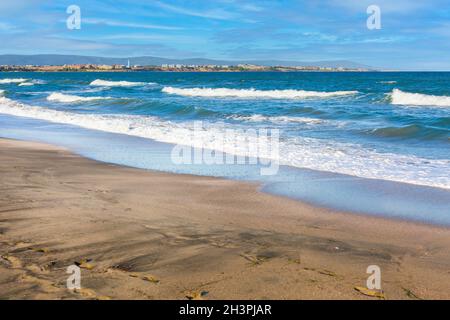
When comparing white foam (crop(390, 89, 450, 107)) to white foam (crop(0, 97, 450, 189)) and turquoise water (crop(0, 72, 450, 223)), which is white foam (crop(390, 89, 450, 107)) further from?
white foam (crop(0, 97, 450, 189))

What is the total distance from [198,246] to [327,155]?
6.97 meters

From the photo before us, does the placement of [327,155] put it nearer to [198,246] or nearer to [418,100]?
[198,246]

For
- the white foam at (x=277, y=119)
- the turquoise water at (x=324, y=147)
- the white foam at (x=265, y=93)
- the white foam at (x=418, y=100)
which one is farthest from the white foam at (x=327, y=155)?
the white foam at (x=265, y=93)

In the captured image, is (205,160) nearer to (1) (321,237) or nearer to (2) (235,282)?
(1) (321,237)

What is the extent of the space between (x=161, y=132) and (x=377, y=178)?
8699mm

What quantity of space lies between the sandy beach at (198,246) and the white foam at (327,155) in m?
2.70

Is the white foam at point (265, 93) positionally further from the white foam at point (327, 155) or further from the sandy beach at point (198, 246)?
the sandy beach at point (198, 246)

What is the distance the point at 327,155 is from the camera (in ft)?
36.6

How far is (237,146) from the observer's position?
42.1 feet

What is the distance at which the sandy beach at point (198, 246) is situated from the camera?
12.4ft

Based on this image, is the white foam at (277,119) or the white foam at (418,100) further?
the white foam at (418,100)

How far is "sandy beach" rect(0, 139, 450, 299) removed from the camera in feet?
12.4

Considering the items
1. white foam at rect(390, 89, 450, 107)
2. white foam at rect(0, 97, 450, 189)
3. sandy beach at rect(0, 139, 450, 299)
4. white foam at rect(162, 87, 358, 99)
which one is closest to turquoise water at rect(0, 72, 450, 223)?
white foam at rect(0, 97, 450, 189)
